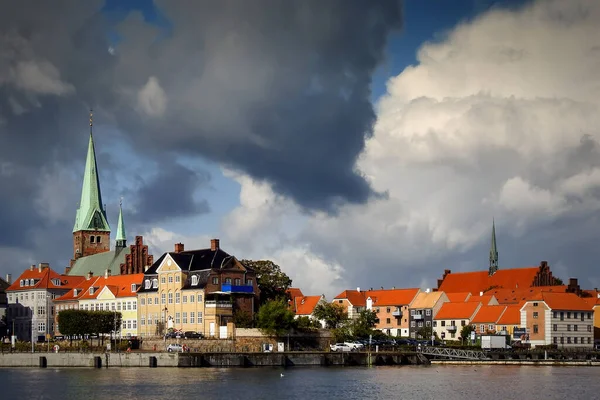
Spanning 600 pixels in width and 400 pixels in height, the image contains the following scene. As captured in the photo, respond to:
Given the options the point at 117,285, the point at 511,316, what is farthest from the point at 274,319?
the point at 117,285

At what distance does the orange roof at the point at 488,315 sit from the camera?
497 ft

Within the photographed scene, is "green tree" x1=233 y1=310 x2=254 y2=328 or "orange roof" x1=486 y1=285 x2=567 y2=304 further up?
"orange roof" x1=486 y1=285 x2=567 y2=304

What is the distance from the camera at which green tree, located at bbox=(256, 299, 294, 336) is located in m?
127

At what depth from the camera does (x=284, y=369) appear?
115 meters

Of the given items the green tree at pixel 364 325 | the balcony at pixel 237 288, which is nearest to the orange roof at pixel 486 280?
the green tree at pixel 364 325

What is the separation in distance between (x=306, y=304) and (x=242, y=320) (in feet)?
143

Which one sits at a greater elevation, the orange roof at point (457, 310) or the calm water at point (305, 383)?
the orange roof at point (457, 310)

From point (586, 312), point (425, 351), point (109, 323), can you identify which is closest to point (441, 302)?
point (586, 312)

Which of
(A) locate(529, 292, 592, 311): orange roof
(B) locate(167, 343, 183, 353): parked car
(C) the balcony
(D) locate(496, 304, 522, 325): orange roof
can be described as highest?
(C) the balcony

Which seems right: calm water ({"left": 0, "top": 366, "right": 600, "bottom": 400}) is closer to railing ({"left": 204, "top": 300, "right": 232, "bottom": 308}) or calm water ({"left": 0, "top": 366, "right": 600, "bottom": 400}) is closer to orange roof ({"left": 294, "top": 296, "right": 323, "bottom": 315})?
railing ({"left": 204, "top": 300, "right": 232, "bottom": 308})

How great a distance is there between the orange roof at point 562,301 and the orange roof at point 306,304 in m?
38.6

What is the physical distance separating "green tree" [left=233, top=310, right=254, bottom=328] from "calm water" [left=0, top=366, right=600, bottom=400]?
56.1 feet

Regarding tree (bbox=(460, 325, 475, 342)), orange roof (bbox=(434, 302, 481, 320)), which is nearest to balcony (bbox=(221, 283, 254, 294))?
tree (bbox=(460, 325, 475, 342))

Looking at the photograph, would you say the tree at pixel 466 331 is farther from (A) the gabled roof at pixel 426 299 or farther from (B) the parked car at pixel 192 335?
(B) the parked car at pixel 192 335
